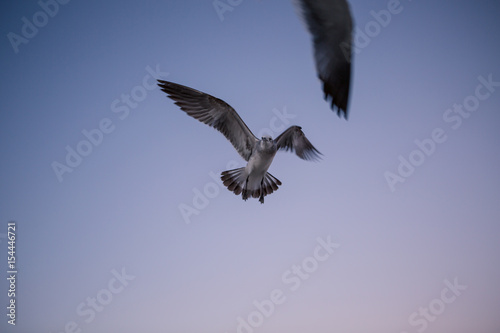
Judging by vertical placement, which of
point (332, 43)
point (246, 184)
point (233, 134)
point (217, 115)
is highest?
point (217, 115)

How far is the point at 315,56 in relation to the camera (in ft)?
6.10

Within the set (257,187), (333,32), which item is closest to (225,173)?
(257,187)

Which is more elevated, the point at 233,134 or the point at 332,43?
the point at 233,134

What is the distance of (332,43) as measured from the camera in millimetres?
1936

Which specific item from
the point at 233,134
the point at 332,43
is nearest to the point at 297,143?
the point at 233,134

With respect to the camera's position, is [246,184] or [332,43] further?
[246,184]

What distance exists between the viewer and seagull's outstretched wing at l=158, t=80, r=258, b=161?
5.04 metres

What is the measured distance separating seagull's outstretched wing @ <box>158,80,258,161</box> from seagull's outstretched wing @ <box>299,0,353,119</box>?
312cm

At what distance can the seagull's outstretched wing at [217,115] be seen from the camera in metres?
5.04

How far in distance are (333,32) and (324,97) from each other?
0.36 m

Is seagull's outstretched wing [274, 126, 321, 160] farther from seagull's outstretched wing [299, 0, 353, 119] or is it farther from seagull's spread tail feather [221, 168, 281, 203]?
seagull's outstretched wing [299, 0, 353, 119]

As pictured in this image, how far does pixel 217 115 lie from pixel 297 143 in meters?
1.00

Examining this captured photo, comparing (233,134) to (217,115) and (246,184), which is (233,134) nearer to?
(217,115)

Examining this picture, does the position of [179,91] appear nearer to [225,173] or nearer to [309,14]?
[225,173]
